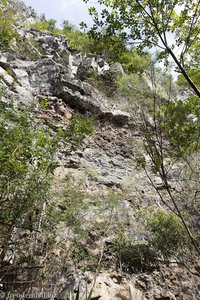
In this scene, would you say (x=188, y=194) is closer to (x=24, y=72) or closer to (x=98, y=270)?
(x=98, y=270)

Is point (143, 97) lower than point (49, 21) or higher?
lower

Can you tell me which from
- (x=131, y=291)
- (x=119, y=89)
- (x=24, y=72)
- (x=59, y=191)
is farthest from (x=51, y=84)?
(x=131, y=291)

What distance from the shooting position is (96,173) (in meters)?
10.4

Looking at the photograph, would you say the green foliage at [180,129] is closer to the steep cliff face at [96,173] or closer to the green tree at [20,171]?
the green tree at [20,171]

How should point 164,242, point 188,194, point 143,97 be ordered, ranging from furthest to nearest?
point 143,97 → point 188,194 → point 164,242

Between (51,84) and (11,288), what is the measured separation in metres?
10.4

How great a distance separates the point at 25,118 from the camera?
503 cm

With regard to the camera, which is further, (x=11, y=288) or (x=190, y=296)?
(x=190, y=296)

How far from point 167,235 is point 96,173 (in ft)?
13.0

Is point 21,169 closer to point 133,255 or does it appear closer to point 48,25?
point 133,255

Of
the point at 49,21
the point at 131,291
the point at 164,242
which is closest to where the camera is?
the point at 131,291

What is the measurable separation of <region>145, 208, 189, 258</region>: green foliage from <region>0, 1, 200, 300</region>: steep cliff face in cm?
52

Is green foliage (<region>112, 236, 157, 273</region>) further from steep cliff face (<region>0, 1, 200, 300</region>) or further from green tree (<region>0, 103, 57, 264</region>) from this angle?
green tree (<region>0, 103, 57, 264</region>)

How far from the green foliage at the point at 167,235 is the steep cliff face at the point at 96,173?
0.52m
